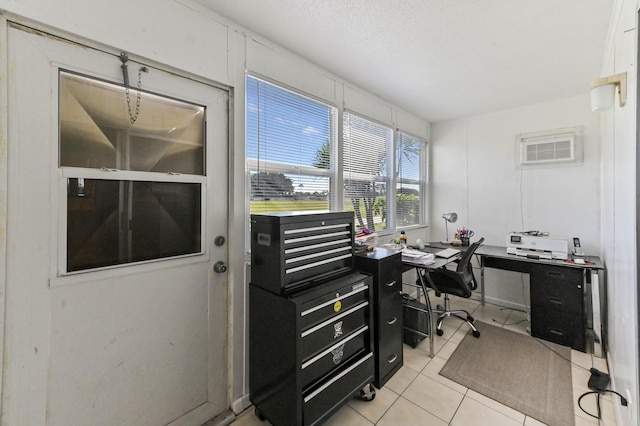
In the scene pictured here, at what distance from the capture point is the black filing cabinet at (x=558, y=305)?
8.14ft

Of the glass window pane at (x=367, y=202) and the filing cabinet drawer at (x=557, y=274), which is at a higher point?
the glass window pane at (x=367, y=202)

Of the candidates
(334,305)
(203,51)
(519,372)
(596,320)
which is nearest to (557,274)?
(596,320)

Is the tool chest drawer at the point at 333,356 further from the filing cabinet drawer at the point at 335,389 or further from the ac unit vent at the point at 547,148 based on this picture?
the ac unit vent at the point at 547,148

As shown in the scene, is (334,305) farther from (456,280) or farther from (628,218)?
(456,280)

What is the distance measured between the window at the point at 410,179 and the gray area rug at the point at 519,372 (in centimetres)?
166

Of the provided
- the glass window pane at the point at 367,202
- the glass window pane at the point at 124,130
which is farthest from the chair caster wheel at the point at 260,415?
the glass window pane at the point at 367,202

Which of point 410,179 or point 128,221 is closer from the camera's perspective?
point 128,221

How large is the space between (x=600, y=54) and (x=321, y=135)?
2409 mm

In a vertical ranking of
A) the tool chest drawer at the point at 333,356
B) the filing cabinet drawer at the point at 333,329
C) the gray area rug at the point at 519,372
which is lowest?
the gray area rug at the point at 519,372

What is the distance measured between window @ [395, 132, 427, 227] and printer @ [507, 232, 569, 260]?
1235 millimetres

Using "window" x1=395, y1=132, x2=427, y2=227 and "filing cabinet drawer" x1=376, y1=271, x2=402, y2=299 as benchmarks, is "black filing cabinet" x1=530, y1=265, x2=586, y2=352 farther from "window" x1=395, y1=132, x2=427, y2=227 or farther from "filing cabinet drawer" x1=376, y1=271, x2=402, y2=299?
"filing cabinet drawer" x1=376, y1=271, x2=402, y2=299

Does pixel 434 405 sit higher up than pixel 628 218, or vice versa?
pixel 628 218

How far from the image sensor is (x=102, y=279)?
134 centimetres

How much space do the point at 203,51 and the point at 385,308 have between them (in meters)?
2.18
